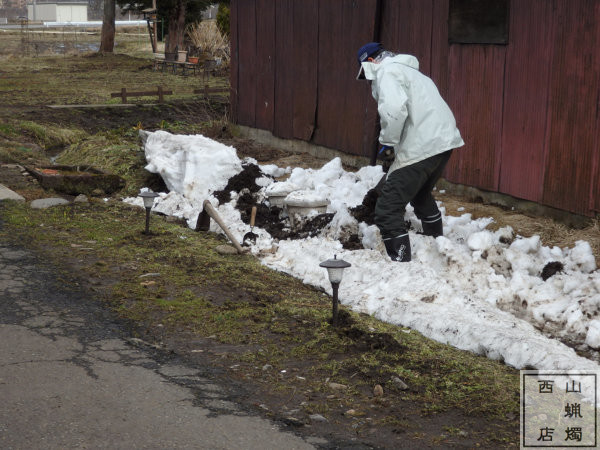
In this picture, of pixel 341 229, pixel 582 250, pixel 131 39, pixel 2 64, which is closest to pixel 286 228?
pixel 341 229

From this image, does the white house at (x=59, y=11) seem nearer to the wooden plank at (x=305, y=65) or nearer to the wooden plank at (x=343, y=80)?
the wooden plank at (x=305, y=65)

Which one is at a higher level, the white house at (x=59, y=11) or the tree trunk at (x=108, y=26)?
the white house at (x=59, y=11)

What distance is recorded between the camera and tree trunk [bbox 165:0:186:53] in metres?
34.7

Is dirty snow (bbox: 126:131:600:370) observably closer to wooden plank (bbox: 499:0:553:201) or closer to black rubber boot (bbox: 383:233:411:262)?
black rubber boot (bbox: 383:233:411:262)

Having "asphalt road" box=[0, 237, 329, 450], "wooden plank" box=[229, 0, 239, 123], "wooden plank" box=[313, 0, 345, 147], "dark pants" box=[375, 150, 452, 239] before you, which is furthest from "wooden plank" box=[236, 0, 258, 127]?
"asphalt road" box=[0, 237, 329, 450]

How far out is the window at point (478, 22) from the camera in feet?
29.8

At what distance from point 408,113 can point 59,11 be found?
8937cm

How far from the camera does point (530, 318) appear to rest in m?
6.19

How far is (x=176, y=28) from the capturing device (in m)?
34.9

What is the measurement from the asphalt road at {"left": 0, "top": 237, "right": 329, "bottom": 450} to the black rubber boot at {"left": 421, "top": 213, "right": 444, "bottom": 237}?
3.01 metres

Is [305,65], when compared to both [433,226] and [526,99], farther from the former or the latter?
[433,226]

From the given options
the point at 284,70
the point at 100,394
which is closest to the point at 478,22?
the point at 284,70

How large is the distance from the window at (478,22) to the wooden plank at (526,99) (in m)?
0.15

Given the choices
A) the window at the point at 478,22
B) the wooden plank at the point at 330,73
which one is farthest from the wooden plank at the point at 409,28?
the wooden plank at the point at 330,73
